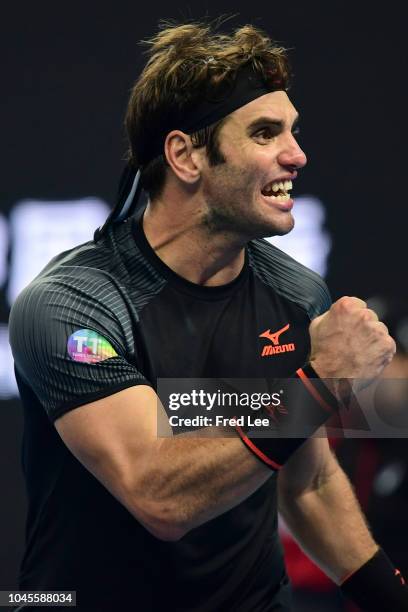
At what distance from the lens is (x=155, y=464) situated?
2.19 m

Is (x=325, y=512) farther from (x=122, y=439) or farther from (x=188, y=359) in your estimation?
(x=122, y=439)

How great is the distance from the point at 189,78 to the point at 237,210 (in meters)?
0.32

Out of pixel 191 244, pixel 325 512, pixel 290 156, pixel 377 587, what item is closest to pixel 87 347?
pixel 191 244

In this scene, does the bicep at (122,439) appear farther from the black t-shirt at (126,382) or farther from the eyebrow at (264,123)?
the eyebrow at (264,123)

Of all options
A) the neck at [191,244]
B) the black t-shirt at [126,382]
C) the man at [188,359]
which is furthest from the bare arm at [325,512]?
the neck at [191,244]

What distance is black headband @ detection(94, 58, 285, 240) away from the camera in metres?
2.59

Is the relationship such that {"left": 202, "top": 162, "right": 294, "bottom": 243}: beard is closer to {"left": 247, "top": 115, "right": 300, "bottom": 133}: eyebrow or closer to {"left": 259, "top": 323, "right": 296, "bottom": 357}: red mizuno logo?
{"left": 247, "top": 115, "right": 300, "bottom": 133}: eyebrow

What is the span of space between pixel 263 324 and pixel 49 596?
0.73 metres

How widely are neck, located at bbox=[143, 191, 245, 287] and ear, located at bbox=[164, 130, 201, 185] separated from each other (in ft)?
0.17

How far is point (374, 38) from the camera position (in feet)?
14.6

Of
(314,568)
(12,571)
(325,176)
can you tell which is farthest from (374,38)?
(12,571)

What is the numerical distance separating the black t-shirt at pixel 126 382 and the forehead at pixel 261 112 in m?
0.32

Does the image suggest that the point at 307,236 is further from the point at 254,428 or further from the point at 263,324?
the point at 254,428

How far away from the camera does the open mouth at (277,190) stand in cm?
254
